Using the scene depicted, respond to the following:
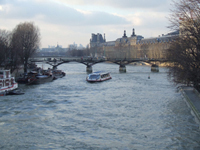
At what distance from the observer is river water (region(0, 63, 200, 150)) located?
13.1 m

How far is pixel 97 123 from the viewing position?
16.1 m

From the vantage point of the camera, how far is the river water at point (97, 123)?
43.1 ft

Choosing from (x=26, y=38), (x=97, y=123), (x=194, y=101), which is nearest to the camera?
(x=97, y=123)

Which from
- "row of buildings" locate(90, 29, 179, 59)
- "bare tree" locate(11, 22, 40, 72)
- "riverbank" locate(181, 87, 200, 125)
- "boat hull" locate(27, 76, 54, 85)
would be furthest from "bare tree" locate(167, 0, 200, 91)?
"row of buildings" locate(90, 29, 179, 59)

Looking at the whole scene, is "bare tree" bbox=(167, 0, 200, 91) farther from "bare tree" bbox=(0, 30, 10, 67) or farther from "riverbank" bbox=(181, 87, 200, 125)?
"bare tree" bbox=(0, 30, 10, 67)

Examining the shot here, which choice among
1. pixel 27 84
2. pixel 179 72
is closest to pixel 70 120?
pixel 179 72

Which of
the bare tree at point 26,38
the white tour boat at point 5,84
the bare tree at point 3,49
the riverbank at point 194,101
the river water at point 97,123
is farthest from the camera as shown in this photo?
the bare tree at point 26,38

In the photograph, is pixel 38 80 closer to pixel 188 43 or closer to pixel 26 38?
pixel 26 38

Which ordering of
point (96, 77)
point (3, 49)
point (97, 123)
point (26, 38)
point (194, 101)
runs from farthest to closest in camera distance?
1. point (26, 38)
2. point (96, 77)
3. point (3, 49)
4. point (194, 101)
5. point (97, 123)

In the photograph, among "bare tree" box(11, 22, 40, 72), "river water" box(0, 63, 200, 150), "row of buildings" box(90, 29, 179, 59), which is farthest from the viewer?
"row of buildings" box(90, 29, 179, 59)

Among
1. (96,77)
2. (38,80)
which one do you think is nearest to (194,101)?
(96,77)

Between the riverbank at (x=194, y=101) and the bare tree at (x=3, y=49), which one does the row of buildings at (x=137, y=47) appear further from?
the riverbank at (x=194, y=101)

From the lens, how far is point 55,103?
72.5ft

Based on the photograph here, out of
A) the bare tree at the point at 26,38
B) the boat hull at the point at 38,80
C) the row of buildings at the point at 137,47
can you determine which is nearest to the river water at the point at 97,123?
the boat hull at the point at 38,80
